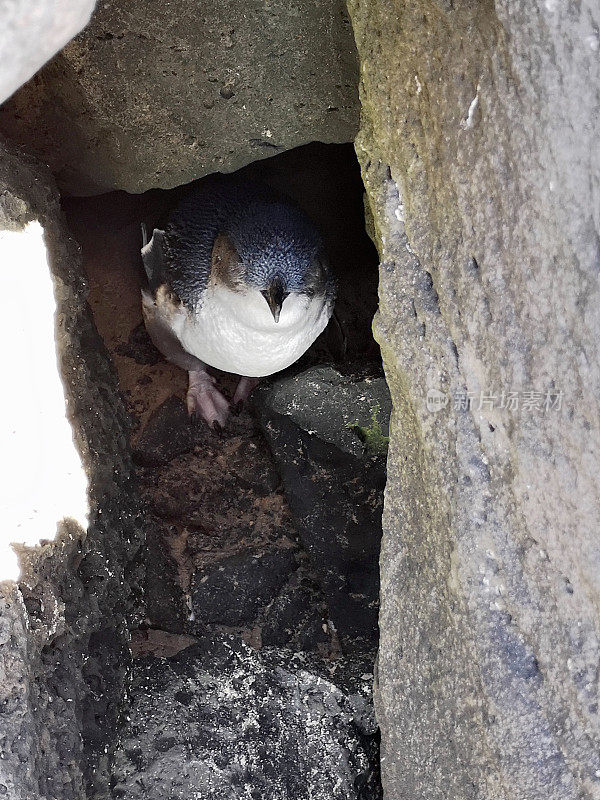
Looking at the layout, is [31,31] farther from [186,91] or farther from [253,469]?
[253,469]

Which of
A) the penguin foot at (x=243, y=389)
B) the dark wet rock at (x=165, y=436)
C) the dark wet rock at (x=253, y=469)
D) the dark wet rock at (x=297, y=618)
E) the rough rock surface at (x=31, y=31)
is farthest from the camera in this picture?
the penguin foot at (x=243, y=389)

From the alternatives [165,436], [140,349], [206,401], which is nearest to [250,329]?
[206,401]

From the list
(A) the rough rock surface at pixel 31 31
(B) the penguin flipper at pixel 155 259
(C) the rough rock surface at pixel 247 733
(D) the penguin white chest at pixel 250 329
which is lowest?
(C) the rough rock surface at pixel 247 733

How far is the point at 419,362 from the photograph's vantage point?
158 centimetres

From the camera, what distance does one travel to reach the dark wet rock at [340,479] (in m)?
2.43

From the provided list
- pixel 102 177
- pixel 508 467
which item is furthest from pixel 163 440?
pixel 508 467

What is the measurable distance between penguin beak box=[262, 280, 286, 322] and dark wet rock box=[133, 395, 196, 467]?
0.77 meters

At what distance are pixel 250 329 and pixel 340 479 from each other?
0.58 metres

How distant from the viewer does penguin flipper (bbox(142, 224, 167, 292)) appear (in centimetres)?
289

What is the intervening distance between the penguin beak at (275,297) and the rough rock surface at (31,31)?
4.43ft

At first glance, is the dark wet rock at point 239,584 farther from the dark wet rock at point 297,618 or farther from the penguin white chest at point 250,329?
the penguin white chest at point 250,329

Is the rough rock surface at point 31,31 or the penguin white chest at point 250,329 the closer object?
the rough rock surface at point 31,31

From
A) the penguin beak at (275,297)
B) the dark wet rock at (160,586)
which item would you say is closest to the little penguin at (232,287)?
the penguin beak at (275,297)

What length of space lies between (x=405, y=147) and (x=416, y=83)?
0.12 metres
